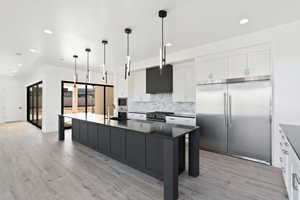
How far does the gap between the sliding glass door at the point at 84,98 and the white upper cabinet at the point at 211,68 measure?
→ 4.66m

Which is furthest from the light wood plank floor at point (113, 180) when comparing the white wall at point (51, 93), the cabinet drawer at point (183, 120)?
the white wall at point (51, 93)

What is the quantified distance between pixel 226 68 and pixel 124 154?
3106 millimetres

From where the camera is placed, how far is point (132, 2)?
228 cm

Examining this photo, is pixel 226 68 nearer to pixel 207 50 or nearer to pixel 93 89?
pixel 207 50

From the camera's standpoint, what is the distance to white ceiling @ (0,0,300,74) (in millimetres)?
2350

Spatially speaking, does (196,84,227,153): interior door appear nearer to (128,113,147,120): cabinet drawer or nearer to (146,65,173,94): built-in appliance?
(146,65,173,94): built-in appliance

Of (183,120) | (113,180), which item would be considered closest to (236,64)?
(183,120)

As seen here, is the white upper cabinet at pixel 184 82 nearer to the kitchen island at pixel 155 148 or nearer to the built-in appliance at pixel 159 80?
the built-in appliance at pixel 159 80

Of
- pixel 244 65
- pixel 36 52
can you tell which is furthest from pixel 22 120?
pixel 244 65

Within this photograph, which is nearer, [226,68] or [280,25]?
[280,25]

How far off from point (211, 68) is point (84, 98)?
619cm

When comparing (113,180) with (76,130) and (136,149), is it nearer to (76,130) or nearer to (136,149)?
(136,149)

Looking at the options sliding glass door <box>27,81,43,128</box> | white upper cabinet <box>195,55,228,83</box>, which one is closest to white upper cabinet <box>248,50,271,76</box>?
white upper cabinet <box>195,55,228,83</box>

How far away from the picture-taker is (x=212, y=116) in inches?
151
